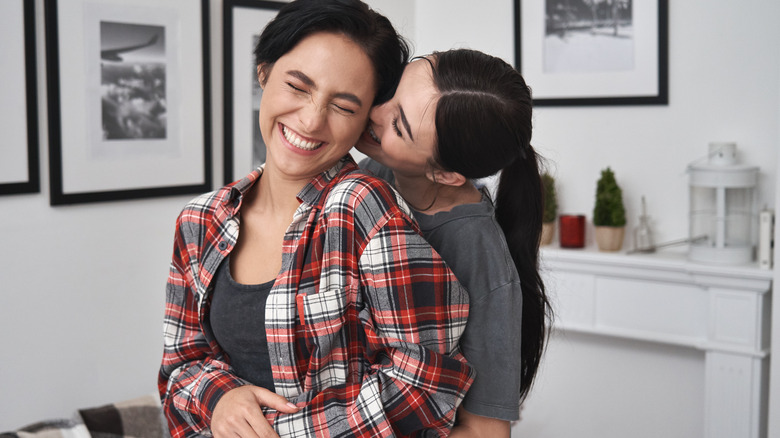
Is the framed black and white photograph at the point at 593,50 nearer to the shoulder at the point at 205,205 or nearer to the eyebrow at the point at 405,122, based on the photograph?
the eyebrow at the point at 405,122

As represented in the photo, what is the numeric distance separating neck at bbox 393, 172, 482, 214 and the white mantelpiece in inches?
51.4

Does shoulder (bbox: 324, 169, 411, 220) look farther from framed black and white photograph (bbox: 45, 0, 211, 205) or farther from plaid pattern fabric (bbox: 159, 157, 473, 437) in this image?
framed black and white photograph (bbox: 45, 0, 211, 205)

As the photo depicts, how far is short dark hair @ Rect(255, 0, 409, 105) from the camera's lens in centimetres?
121

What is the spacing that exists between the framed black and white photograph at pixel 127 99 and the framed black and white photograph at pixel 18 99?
59 millimetres

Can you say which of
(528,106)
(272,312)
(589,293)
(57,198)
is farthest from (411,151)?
(589,293)

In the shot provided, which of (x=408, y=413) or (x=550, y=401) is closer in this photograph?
(x=408, y=413)

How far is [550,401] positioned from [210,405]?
2.47m

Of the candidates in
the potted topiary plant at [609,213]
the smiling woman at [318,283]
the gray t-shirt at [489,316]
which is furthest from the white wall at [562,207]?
the gray t-shirt at [489,316]

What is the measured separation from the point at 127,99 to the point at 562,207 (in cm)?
184

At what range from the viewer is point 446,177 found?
1.31 m

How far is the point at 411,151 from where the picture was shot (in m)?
1.28

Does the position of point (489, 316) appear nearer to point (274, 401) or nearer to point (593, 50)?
point (274, 401)

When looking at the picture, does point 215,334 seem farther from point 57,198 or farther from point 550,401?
point 550,401

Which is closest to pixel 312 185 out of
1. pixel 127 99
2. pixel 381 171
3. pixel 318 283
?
pixel 318 283
